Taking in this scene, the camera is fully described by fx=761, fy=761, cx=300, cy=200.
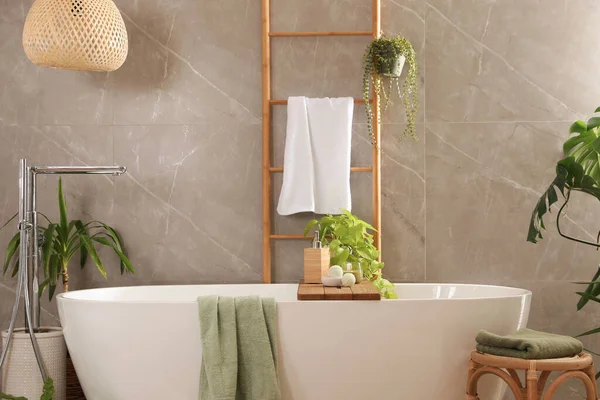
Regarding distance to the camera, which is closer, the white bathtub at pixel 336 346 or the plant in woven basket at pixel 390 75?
the white bathtub at pixel 336 346

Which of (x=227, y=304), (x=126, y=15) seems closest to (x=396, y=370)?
(x=227, y=304)

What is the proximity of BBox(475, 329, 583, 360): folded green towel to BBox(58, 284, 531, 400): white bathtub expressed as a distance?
0.78 ft

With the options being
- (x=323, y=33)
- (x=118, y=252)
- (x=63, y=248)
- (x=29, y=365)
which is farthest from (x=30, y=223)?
(x=323, y=33)

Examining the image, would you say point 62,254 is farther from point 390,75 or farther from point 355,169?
point 390,75

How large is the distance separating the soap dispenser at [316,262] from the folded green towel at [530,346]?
3.17 feet

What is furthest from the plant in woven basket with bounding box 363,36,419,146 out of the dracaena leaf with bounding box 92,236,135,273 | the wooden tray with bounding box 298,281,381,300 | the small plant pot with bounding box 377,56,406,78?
the dracaena leaf with bounding box 92,236,135,273

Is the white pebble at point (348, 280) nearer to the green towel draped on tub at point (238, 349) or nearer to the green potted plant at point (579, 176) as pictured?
the green towel draped on tub at point (238, 349)

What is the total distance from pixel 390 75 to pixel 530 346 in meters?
1.81

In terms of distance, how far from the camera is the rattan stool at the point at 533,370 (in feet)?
9.38

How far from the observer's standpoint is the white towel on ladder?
4.12 m

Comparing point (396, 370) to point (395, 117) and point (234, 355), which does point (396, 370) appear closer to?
point (234, 355)

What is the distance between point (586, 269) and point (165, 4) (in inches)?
110

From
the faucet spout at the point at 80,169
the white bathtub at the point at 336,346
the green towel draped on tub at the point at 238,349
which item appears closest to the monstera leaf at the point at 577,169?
the white bathtub at the point at 336,346

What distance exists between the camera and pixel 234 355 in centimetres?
317
